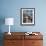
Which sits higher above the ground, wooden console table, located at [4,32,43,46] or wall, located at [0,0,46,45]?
wall, located at [0,0,46,45]

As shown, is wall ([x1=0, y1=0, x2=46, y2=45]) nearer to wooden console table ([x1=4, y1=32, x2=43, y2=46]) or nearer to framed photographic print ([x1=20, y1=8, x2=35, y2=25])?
framed photographic print ([x1=20, y1=8, x2=35, y2=25])

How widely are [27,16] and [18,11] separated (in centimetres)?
36

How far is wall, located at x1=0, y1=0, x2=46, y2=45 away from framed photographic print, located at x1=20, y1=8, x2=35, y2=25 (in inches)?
4.2

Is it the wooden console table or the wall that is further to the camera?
the wall

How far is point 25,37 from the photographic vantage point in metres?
3.93

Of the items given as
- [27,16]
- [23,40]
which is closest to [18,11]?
[27,16]

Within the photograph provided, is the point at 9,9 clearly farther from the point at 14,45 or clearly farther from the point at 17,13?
the point at 14,45

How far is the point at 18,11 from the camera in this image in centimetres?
449

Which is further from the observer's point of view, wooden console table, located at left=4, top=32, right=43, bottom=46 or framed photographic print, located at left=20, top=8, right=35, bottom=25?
framed photographic print, located at left=20, top=8, right=35, bottom=25

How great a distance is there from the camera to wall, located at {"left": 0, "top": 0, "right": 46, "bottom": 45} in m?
4.48

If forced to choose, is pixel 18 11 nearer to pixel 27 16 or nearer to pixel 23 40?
pixel 27 16

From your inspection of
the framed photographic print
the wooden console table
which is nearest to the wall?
the framed photographic print

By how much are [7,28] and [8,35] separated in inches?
24.2

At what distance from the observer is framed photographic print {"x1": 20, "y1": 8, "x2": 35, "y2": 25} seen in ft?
14.7
